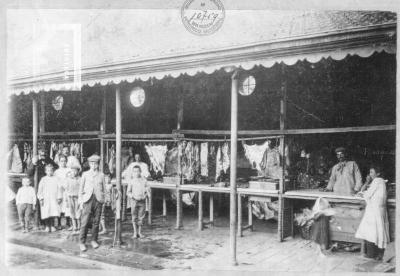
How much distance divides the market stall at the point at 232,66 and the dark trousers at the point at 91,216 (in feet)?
1.27

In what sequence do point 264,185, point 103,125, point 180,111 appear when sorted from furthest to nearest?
point 103,125 → point 180,111 → point 264,185

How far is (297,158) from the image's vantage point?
9023mm

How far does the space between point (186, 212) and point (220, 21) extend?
17.2 ft

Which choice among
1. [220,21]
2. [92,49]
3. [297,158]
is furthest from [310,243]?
[92,49]

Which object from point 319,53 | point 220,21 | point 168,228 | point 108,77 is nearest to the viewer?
point 319,53

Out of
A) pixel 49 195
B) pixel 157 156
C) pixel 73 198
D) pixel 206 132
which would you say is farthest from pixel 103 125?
pixel 206 132

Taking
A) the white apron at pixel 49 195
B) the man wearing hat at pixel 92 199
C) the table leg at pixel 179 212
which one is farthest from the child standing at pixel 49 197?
the table leg at pixel 179 212

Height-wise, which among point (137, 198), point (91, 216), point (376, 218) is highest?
point (137, 198)

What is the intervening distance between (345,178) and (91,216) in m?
4.62

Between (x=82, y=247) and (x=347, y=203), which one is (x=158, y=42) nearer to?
(x=82, y=247)

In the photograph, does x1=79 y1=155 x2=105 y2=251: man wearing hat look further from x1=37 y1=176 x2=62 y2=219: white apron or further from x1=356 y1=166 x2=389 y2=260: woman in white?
x1=356 y1=166 x2=389 y2=260: woman in white

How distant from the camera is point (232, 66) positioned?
5.56 m

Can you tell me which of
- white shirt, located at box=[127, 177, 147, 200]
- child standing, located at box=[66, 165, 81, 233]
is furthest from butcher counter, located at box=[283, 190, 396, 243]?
child standing, located at box=[66, 165, 81, 233]

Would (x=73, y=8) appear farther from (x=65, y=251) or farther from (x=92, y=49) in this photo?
(x=65, y=251)
